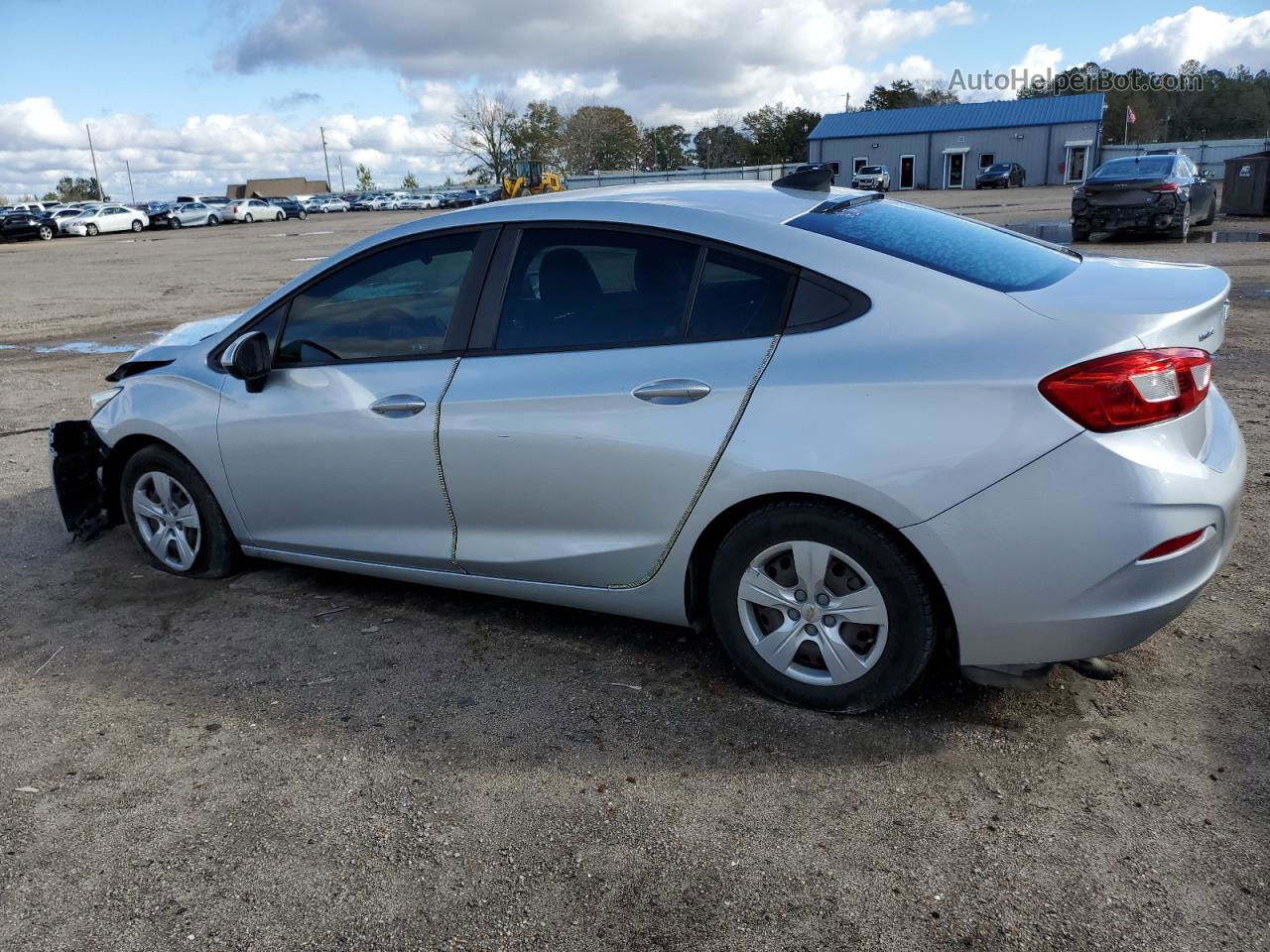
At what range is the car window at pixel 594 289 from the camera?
3465 millimetres

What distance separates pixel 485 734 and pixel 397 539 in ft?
3.34

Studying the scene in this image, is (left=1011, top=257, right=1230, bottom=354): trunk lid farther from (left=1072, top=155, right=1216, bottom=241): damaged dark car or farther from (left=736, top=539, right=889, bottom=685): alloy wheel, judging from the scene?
(left=1072, top=155, right=1216, bottom=241): damaged dark car

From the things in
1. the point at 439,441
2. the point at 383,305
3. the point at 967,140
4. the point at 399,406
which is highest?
the point at 967,140

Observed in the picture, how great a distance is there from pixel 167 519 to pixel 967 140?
69479 mm

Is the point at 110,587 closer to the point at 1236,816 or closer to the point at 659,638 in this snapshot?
the point at 659,638

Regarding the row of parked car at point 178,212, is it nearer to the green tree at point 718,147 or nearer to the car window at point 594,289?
the green tree at point 718,147

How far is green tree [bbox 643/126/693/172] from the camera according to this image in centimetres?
10931

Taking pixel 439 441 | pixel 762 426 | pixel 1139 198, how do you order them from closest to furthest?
pixel 762 426 < pixel 439 441 < pixel 1139 198

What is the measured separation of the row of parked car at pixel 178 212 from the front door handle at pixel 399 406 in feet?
162

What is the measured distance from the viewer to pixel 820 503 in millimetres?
3148

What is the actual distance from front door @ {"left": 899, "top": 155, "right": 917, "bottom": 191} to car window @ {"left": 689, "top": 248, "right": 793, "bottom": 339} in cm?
6995

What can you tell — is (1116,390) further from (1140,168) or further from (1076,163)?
(1076,163)

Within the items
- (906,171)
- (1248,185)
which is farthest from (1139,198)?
(906,171)

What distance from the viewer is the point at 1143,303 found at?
3.02 m
